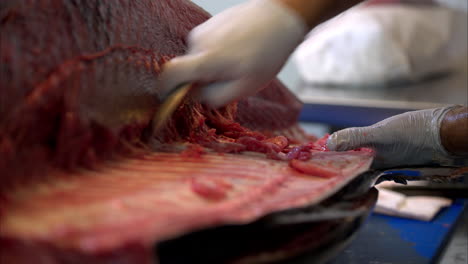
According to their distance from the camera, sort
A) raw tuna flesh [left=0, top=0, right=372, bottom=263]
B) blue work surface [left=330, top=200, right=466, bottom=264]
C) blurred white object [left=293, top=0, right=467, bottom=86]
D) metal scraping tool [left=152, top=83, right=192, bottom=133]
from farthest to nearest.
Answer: blurred white object [left=293, top=0, right=467, bottom=86]
blue work surface [left=330, top=200, right=466, bottom=264]
metal scraping tool [left=152, top=83, right=192, bottom=133]
raw tuna flesh [left=0, top=0, right=372, bottom=263]

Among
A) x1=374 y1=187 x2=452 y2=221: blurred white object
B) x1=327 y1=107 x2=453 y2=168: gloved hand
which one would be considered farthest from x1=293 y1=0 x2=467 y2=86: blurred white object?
x1=327 y1=107 x2=453 y2=168: gloved hand

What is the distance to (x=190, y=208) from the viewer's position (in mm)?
980

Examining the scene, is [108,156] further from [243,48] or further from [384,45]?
[384,45]

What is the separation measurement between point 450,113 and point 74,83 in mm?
1532

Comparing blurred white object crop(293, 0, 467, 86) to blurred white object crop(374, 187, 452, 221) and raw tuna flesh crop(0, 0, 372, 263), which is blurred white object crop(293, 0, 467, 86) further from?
raw tuna flesh crop(0, 0, 372, 263)

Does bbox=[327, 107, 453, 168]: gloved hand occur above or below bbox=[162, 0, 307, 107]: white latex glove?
below

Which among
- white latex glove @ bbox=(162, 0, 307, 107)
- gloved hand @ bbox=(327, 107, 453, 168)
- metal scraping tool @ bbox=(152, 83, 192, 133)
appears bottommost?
gloved hand @ bbox=(327, 107, 453, 168)

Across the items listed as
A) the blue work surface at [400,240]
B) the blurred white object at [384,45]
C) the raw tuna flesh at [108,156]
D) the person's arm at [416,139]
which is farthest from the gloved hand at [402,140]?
the blurred white object at [384,45]

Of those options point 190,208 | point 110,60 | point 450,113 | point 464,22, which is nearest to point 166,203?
point 190,208

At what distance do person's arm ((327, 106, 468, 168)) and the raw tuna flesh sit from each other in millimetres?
195

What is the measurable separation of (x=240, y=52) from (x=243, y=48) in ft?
0.05

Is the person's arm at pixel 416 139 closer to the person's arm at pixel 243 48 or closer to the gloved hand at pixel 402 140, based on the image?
the gloved hand at pixel 402 140

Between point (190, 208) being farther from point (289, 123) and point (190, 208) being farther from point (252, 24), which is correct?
point (289, 123)

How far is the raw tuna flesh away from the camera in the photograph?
89cm
